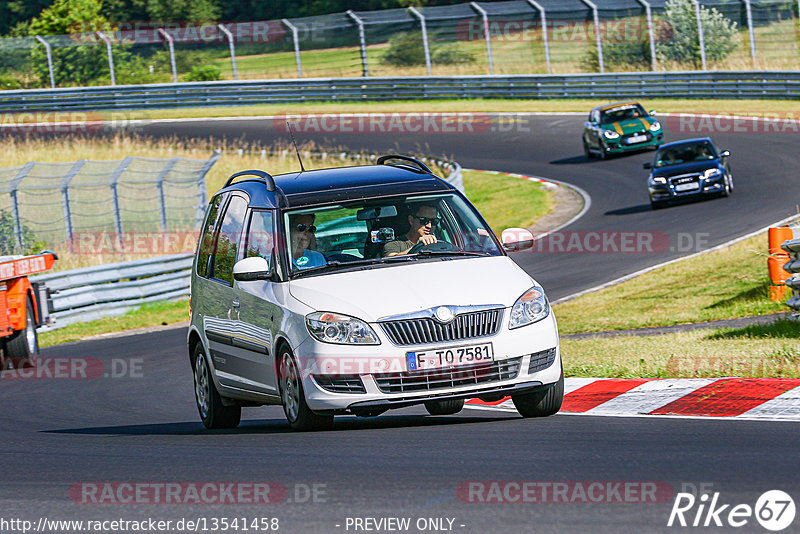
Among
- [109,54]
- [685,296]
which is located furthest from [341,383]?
[109,54]

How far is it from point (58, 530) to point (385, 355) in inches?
98.6

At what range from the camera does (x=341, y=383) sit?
787 cm

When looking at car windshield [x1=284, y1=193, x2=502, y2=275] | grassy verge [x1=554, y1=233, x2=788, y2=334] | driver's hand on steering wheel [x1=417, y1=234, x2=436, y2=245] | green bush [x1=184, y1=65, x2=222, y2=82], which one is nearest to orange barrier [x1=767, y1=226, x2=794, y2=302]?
grassy verge [x1=554, y1=233, x2=788, y2=334]

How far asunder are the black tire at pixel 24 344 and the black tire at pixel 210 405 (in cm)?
674

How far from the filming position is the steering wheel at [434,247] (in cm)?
868

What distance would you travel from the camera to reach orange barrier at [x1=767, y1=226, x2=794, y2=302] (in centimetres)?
1469

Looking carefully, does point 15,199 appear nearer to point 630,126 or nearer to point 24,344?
point 24,344

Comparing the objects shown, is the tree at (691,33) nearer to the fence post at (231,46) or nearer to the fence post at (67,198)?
the fence post at (231,46)

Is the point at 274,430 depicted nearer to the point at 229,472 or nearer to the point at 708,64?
the point at 229,472

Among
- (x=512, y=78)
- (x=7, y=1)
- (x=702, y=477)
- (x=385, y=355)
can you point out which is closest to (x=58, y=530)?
(x=385, y=355)

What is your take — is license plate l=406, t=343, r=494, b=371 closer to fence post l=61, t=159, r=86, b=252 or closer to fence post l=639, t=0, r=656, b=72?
fence post l=61, t=159, r=86, b=252

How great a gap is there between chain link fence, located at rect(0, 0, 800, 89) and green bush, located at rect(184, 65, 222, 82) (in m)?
0.05

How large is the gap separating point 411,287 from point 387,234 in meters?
0.91

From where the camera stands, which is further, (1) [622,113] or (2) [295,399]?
(1) [622,113]
